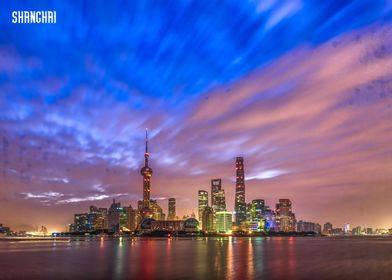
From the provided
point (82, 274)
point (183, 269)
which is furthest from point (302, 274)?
point (82, 274)

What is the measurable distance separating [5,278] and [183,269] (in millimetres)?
24197

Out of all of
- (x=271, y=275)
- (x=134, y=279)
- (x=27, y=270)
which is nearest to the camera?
(x=134, y=279)

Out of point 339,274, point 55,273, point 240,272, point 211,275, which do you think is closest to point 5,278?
point 55,273

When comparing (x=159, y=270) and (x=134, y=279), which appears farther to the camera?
(x=159, y=270)

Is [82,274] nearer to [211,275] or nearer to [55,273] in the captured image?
[55,273]

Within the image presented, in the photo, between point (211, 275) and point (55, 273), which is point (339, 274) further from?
point (55, 273)

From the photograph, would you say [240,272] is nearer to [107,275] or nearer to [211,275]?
[211,275]

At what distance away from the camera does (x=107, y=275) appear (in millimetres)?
57062

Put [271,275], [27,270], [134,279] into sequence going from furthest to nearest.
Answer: [27,270]
[271,275]
[134,279]

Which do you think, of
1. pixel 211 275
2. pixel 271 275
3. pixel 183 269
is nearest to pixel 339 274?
pixel 271 275

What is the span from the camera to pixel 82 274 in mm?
57562

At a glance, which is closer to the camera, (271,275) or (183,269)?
(271,275)

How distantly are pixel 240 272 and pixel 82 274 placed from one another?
21.0 metres

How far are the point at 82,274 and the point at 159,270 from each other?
447 inches
